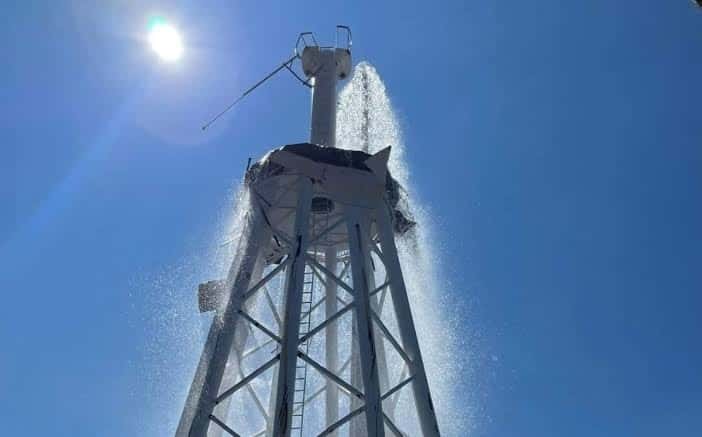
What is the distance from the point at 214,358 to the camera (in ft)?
48.4

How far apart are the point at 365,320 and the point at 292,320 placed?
1.54 m

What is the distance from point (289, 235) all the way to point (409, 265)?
3501 mm

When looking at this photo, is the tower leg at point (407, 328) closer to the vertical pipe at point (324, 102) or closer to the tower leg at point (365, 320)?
the tower leg at point (365, 320)

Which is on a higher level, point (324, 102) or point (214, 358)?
point (324, 102)

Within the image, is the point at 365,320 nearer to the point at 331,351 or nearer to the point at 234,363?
the point at 331,351

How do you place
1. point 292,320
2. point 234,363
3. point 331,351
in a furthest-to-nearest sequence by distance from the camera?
point 331,351 → point 234,363 → point 292,320

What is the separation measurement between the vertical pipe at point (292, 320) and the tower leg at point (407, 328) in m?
2.06

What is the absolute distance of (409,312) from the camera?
52.9 feet

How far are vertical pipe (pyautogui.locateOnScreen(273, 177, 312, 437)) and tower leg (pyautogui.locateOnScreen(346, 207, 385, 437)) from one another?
1167 millimetres

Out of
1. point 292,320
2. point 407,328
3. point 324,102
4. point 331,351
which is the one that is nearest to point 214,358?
point 292,320

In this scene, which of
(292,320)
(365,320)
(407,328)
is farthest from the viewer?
(407,328)

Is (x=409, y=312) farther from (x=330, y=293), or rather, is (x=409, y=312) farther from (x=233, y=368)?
(x=233, y=368)

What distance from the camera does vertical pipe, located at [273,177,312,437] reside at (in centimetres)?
1326

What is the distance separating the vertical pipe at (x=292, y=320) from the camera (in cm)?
1326
